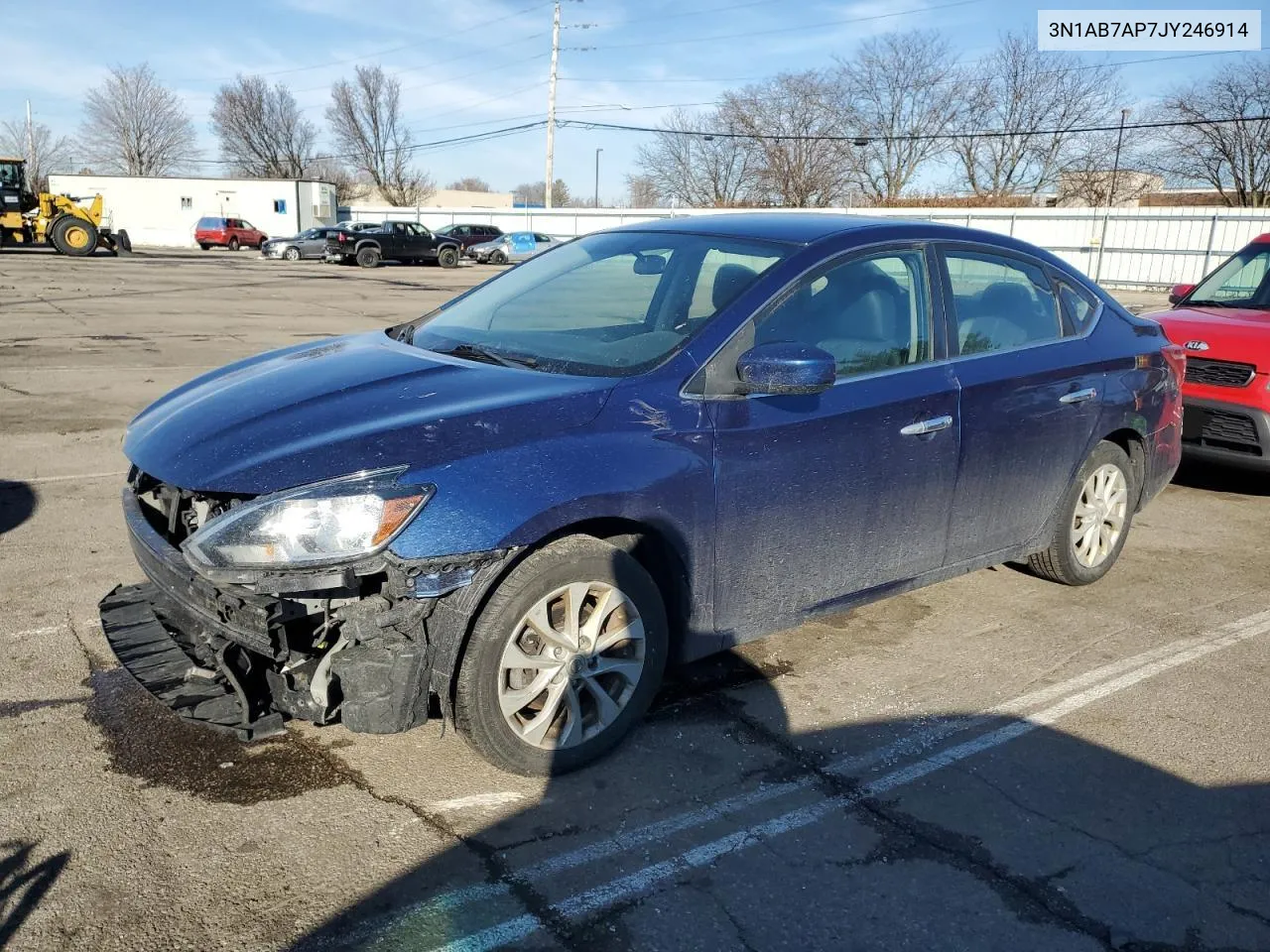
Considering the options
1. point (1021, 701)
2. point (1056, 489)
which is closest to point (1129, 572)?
point (1056, 489)

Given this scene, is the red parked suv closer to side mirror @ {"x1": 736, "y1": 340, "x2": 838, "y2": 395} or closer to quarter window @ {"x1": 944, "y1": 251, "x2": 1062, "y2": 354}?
quarter window @ {"x1": 944, "y1": 251, "x2": 1062, "y2": 354}

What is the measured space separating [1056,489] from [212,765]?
144 inches

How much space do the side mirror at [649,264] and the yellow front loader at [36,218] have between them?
111ft

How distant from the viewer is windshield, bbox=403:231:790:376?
3553 mm

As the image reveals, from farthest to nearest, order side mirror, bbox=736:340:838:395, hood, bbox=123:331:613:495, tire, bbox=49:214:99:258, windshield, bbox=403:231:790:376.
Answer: tire, bbox=49:214:99:258 → windshield, bbox=403:231:790:376 → side mirror, bbox=736:340:838:395 → hood, bbox=123:331:613:495

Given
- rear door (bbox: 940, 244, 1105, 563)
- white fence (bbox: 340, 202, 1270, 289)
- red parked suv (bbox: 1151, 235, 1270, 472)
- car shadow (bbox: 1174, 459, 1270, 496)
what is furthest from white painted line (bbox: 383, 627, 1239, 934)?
white fence (bbox: 340, 202, 1270, 289)

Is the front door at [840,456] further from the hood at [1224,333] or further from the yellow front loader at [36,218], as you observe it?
the yellow front loader at [36,218]

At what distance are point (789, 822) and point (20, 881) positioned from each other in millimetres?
2066

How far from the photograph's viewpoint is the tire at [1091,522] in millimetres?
4754

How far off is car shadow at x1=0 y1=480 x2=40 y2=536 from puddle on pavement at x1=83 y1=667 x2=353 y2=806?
2501 millimetres

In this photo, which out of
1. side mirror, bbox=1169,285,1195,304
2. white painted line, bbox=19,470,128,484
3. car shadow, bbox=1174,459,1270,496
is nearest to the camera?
white painted line, bbox=19,470,128,484

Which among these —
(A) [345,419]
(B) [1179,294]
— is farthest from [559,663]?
(B) [1179,294]

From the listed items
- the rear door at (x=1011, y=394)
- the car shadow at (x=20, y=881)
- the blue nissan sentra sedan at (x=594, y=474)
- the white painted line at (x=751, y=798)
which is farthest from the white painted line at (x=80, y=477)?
the rear door at (x=1011, y=394)

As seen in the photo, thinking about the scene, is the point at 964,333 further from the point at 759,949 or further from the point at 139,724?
the point at 139,724
